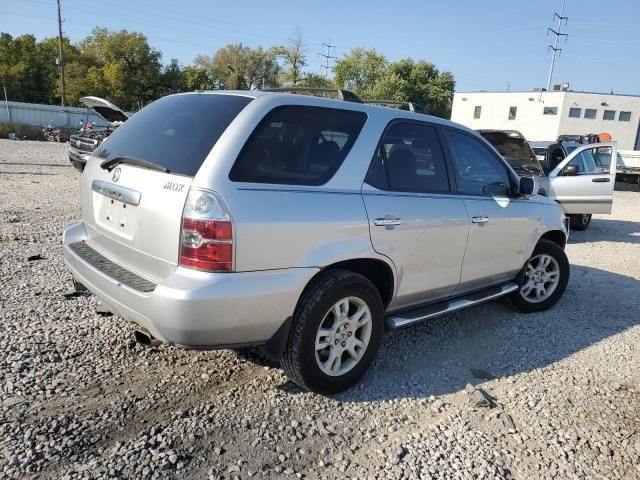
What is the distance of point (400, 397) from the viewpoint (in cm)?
328

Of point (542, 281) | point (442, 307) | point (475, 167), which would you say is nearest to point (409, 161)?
point (475, 167)

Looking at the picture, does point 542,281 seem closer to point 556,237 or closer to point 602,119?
point 556,237

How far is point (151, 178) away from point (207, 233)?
0.55m

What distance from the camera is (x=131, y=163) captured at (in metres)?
2.98

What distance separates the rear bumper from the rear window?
24.6 inches

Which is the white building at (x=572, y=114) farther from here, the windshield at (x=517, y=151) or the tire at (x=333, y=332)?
the tire at (x=333, y=332)

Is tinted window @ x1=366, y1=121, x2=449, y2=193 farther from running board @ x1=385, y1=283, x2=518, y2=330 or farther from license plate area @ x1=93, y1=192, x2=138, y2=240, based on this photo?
license plate area @ x1=93, y1=192, x2=138, y2=240

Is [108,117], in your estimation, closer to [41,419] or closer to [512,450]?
[41,419]

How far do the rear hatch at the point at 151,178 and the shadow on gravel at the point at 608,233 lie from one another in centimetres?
823

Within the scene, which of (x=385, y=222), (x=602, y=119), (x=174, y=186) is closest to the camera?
(x=174, y=186)

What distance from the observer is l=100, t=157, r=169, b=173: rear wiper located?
2763 millimetres

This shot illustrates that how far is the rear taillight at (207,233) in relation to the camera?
2.50 meters

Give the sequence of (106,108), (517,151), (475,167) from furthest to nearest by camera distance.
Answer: (106,108) → (517,151) → (475,167)

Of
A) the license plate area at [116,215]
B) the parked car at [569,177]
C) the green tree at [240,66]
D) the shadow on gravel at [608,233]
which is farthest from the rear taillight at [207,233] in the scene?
the green tree at [240,66]
